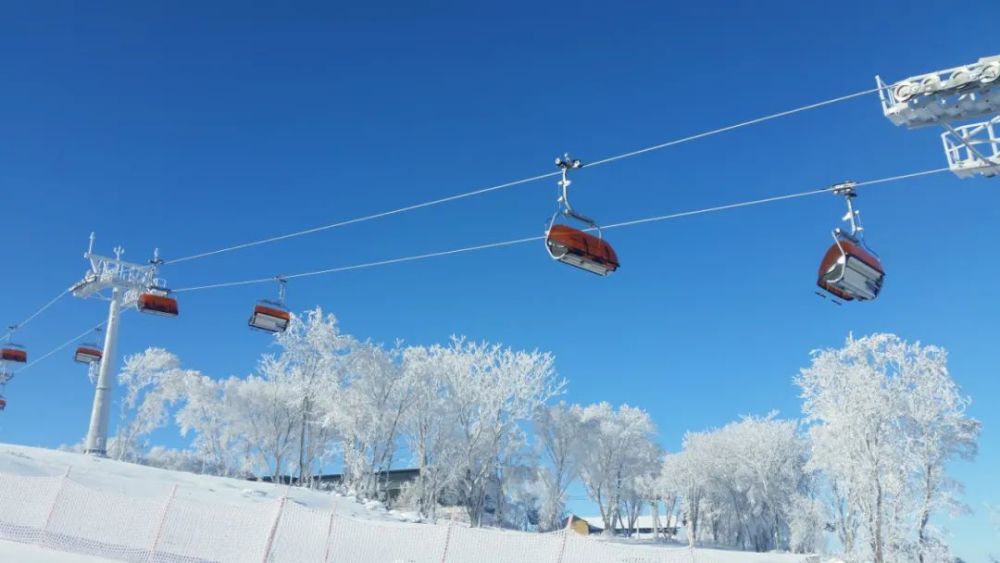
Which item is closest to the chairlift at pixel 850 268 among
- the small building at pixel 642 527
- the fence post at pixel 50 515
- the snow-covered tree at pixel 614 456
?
the fence post at pixel 50 515

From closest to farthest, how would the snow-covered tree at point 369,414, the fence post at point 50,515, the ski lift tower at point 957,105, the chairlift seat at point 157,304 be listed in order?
the ski lift tower at point 957,105, the fence post at point 50,515, the chairlift seat at point 157,304, the snow-covered tree at point 369,414

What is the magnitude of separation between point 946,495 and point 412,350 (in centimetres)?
3553

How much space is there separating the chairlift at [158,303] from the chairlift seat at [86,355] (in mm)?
10013

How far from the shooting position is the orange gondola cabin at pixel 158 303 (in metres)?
30.0

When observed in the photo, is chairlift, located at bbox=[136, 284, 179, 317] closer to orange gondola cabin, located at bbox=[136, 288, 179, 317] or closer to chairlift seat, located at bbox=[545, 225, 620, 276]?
orange gondola cabin, located at bbox=[136, 288, 179, 317]

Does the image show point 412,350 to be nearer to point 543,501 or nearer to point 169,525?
point 543,501

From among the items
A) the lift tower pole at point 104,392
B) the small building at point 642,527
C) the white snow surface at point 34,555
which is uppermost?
the lift tower pole at point 104,392

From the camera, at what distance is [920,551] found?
127 feet

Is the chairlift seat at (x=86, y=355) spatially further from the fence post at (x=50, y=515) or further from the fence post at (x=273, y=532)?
the fence post at (x=273, y=532)

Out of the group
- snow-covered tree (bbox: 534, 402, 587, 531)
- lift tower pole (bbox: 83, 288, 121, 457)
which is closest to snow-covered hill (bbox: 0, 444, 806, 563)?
lift tower pole (bbox: 83, 288, 121, 457)

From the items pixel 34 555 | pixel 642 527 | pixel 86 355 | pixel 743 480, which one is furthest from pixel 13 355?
pixel 642 527

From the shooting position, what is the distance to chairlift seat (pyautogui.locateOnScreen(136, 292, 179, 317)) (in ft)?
98.4

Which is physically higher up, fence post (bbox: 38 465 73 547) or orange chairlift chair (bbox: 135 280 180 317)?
orange chairlift chair (bbox: 135 280 180 317)

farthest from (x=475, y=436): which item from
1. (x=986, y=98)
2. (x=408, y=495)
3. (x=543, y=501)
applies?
(x=986, y=98)
